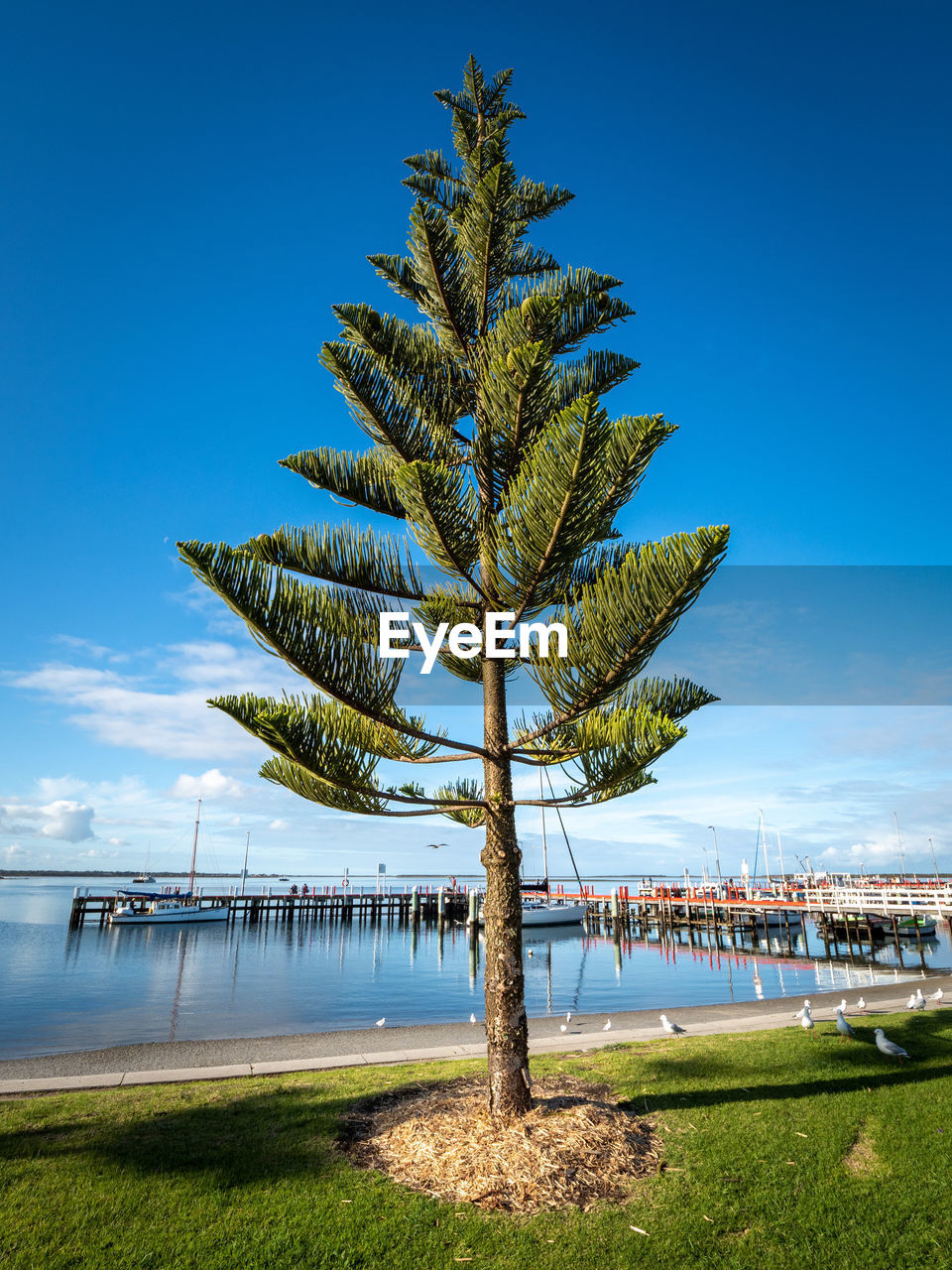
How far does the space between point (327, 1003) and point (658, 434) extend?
22.1 metres

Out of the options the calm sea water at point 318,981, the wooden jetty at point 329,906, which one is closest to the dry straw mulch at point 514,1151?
the calm sea water at point 318,981

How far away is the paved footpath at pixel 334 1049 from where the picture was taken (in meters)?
8.16

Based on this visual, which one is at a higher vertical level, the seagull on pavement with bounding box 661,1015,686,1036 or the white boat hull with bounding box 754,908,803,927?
the seagull on pavement with bounding box 661,1015,686,1036

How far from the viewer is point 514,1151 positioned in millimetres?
4801

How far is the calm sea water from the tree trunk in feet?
46.1

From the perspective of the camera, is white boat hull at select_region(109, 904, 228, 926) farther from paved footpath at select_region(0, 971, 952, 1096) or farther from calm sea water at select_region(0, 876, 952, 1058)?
paved footpath at select_region(0, 971, 952, 1096)

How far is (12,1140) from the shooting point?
5.50m

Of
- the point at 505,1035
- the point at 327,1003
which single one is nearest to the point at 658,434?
the point at 505,1035

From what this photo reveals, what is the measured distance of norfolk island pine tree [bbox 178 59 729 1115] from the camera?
4.78 meters

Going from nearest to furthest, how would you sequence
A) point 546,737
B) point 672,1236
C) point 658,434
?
point 672,1236, point 658,434, point 546,737

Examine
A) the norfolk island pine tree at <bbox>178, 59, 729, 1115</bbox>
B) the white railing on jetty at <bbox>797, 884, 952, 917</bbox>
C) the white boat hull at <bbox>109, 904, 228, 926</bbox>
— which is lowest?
the white boat hull at <bbox>109, 904, 228, 926</bbox>

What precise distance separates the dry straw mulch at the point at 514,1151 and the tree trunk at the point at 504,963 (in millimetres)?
237

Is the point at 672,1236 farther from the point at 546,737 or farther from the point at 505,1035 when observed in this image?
the point at 546,737

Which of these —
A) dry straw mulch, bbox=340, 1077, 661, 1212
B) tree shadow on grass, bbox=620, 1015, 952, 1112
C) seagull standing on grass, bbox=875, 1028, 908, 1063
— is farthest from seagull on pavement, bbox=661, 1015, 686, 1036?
dry straw mulch, bbox=340, 1077, 661, 1212
